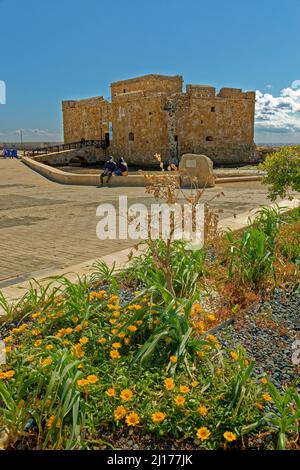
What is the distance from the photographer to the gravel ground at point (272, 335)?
2646 millimetres

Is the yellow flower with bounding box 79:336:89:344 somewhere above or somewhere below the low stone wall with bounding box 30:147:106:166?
below

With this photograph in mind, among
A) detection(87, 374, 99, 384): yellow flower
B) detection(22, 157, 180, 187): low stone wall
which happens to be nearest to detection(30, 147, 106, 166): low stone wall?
detection(22, 157, 180, 187): low stone wall

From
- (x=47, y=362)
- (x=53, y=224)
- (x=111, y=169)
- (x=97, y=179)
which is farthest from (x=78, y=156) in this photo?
(x=47, y=362)

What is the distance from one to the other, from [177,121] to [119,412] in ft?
96.1

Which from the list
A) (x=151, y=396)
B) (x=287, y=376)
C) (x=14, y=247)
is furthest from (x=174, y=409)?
(x=14, y=247)

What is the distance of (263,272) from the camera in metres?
4.02

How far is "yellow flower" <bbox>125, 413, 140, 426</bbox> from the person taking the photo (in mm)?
2094

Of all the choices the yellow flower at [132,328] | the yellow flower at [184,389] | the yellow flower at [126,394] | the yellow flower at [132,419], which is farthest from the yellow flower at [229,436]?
the yellow flower at [132,328]

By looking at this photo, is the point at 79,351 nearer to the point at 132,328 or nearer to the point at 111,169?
the point at 132,328

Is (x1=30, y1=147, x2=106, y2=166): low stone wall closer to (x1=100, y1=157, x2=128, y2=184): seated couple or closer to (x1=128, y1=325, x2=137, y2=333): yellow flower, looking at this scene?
(x1=100, y1=157, x2=128, y2=184): seated couple

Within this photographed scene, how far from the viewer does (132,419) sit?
83.4 inches

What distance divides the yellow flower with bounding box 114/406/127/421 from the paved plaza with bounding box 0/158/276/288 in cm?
251
